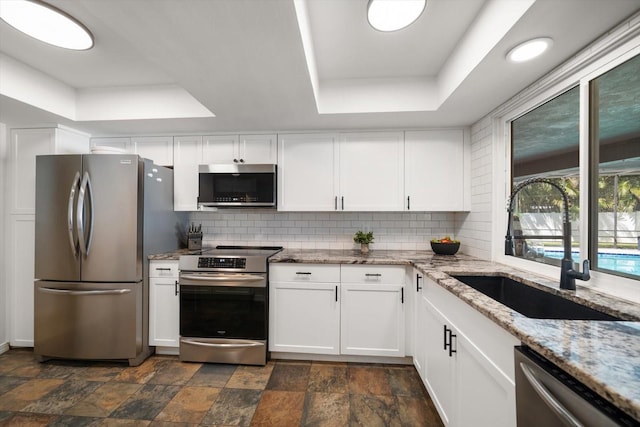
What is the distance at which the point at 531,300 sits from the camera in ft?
4.93

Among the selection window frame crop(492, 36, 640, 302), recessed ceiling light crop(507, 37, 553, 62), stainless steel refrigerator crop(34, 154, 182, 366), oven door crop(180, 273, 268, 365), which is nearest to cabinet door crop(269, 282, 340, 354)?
oven door crop(180, 273, 268, 365)

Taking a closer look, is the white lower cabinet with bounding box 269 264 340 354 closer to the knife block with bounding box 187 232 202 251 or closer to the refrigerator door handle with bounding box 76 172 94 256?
the knife block with bounding box 187 232 202 251

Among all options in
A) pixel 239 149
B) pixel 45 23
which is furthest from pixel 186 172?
pixel 45 23

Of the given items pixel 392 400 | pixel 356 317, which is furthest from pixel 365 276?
pixel 392 400

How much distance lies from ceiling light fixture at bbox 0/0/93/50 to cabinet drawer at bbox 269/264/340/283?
2008mm

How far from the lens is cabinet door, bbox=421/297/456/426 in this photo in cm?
141

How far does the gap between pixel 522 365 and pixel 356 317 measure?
1.51 m

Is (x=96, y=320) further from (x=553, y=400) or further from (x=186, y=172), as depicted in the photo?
(x=553, y=400)

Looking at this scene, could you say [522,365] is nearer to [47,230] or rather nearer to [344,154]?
[344,154]

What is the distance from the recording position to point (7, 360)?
7.62 ft

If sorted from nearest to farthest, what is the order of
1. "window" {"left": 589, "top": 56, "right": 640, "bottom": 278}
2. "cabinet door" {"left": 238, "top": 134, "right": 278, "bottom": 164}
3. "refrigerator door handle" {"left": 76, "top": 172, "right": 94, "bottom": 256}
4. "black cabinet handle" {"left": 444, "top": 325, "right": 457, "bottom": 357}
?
"window" {"left": 589, "top": 56, "right": 640, "bottom": 278} → "black cabinet handle" {"left": 444, "top": 325, "right": 457, "bottom": 357} → "refrigerator door handle" {"left": 76, "top": 172, "right": 94, "bottom": 256} → "cabinet door" {"left": 238, "top": 134, "right": 278, "bottom": 164}

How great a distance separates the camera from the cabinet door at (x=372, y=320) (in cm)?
220

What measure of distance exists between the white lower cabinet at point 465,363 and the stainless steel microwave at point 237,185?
165cm

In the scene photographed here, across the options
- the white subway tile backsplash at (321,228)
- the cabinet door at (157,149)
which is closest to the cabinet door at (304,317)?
the white subway tile backsplash at (321,228)
